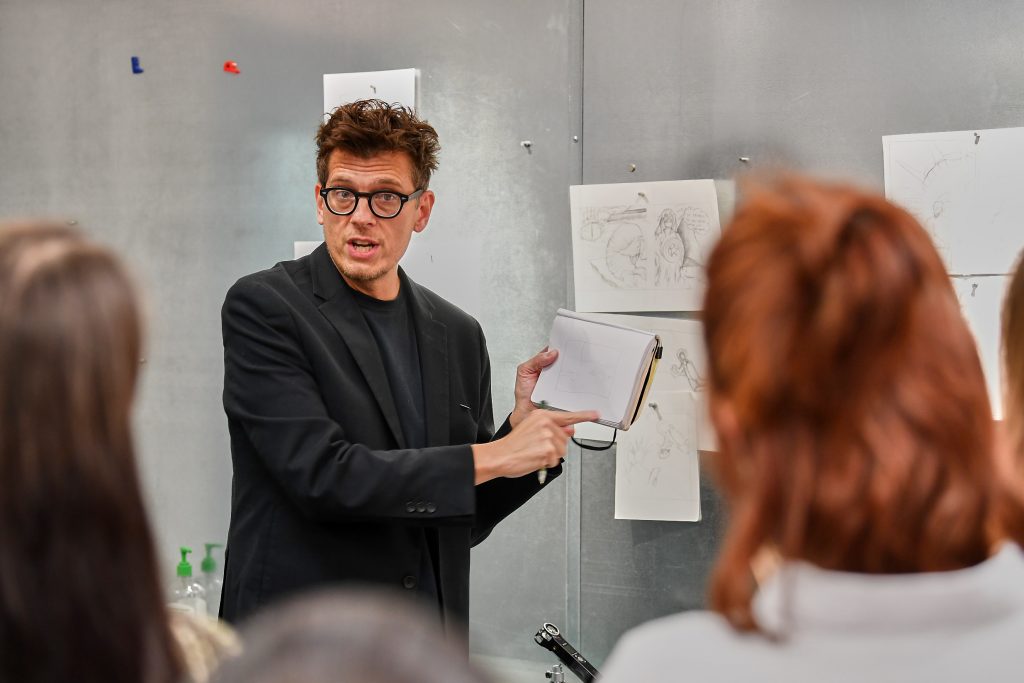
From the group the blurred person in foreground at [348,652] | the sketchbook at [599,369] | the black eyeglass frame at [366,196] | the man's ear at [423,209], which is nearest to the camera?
the blurred person in foreground at [348,652]

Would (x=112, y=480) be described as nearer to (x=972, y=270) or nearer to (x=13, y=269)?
(x=13, y=269)

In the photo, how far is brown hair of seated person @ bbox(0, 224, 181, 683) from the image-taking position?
0.72 m

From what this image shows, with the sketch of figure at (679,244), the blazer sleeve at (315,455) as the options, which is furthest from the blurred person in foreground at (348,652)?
the sketch of figure at (679,244)

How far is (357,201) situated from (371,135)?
0.13 metres

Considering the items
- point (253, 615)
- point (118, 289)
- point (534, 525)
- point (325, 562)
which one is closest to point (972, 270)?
point (534, 525)

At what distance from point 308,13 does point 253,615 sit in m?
1.48

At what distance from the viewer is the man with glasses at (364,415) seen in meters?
1.74

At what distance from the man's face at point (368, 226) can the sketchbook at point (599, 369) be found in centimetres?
36

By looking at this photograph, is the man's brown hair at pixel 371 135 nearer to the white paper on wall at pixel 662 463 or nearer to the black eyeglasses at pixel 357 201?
the black eyeglasses at pixel 357 201

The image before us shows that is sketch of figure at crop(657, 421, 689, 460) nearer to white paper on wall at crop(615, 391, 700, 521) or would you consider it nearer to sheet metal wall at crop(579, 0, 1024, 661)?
white paper on wall at crop(615, 391, 700, 521)

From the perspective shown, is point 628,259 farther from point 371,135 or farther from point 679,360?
point 371,135

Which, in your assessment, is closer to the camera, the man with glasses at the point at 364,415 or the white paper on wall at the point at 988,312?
the man with glasses at the point at 364,415

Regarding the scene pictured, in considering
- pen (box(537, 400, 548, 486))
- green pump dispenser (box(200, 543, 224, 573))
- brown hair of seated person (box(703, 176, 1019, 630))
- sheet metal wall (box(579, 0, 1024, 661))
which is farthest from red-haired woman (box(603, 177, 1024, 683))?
green pump dispenser (box(200, 543, 224, 573))

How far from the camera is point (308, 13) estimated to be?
8.16ft
